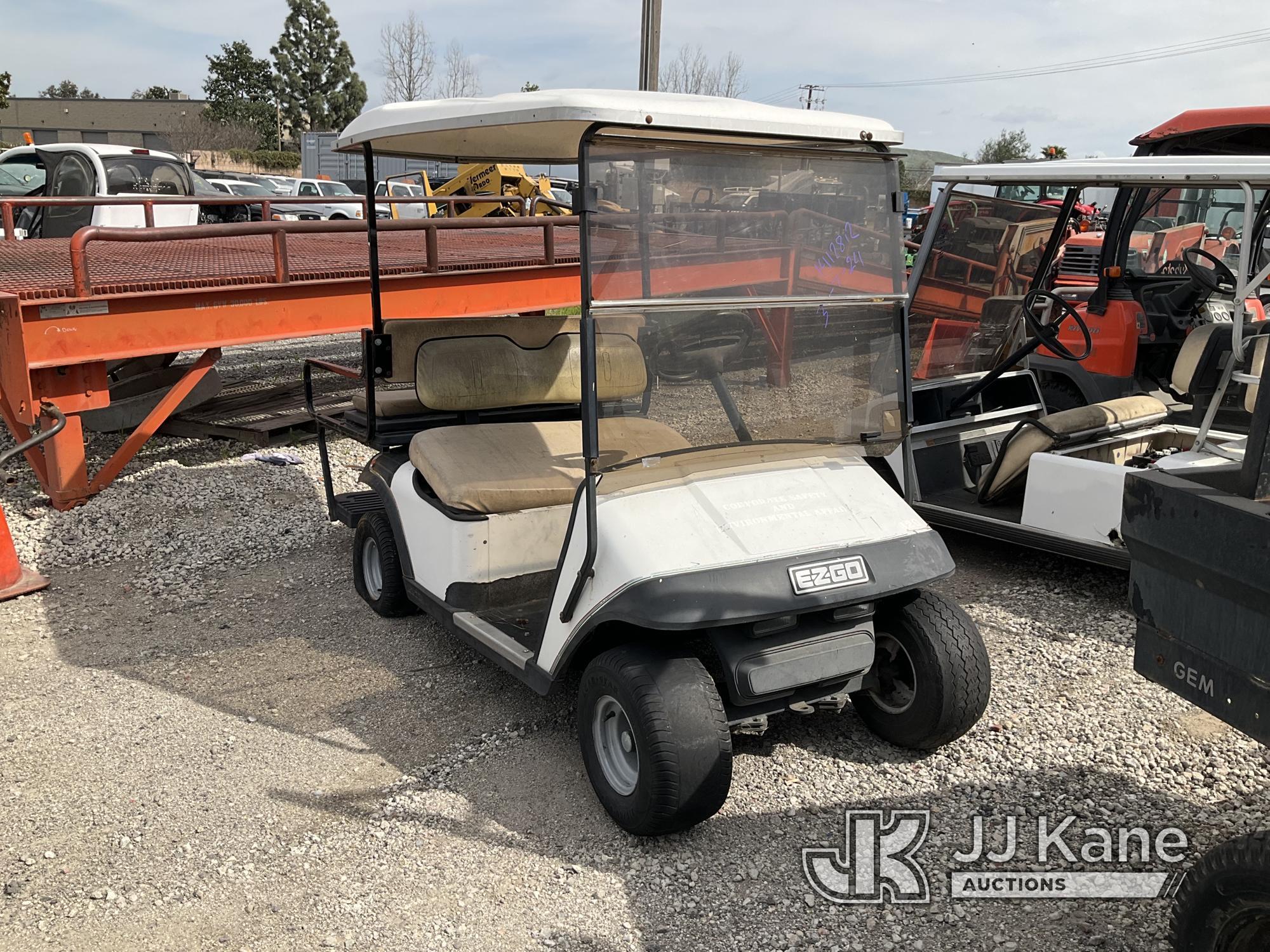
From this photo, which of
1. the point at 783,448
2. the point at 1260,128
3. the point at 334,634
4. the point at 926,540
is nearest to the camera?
the point at 926,540

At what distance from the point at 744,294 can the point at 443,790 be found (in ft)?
5.89

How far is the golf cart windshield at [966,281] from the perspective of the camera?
219 inches

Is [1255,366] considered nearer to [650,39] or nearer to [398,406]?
[398,406]

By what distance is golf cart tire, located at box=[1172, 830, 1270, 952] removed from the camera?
195cm

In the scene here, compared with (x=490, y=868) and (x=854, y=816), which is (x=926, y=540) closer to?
(x=854, y=816)

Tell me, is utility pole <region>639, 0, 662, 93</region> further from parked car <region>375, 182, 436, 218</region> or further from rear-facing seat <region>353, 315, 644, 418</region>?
rear-facing seat <region>353, 315, 644, 418</region>

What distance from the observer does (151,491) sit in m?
6.05

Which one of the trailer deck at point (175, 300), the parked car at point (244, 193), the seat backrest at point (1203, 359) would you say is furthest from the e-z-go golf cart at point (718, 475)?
the parked car at point (244, 193)

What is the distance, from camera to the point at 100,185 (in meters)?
9.80

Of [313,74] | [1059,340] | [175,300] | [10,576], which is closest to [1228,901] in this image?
[1059,340]

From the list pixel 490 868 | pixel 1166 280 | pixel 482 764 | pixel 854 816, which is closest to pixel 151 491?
pixel 482 764

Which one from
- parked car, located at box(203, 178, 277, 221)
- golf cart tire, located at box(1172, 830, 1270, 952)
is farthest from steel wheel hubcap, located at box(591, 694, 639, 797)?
parked car, located at box(203, 178, 277, 221)

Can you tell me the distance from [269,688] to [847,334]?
8.26 feet

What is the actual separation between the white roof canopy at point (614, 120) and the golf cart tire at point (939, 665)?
145 centimetres
